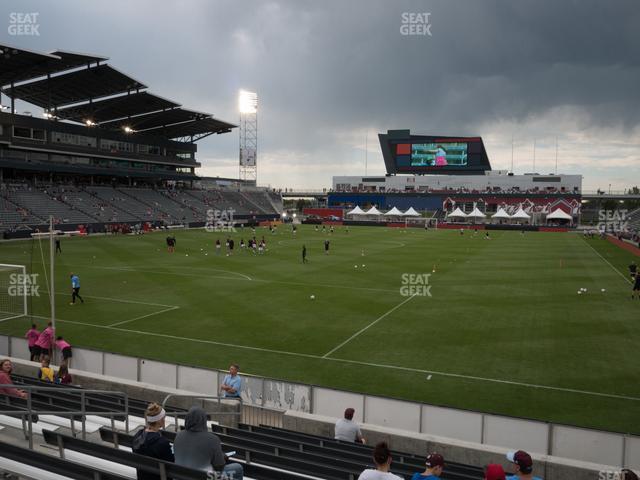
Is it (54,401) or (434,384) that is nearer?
(54,401)

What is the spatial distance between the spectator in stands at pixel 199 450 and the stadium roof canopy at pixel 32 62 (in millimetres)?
58162

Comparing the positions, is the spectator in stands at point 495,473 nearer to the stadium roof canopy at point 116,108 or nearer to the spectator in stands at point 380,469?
the spectator in stands at point 380,469

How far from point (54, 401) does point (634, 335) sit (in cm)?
2073

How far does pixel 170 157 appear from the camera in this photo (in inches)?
3770

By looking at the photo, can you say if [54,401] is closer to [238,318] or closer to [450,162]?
[238,318]

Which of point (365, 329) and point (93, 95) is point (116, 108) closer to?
point (93, 95)

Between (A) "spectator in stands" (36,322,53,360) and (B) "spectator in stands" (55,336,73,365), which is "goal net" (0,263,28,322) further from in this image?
(B) "spectator in stands" (55,336,73,365)

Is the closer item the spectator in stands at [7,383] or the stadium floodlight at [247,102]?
the spectator in stands at [7,383]

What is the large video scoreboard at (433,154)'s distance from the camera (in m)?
122

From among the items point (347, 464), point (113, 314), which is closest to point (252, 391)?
point (347, 464)

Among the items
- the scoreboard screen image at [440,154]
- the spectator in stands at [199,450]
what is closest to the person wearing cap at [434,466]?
the spectator in stands at [199,450]

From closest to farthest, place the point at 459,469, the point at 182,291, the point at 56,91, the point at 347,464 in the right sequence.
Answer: the point at 347,464, the point at 459,469, the point at 182,291, the point at 56,91

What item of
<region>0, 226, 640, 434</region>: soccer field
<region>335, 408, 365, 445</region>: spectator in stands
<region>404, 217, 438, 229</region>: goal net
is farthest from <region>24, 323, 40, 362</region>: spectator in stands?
<region>404, 217, 438, 229</region>: goal net

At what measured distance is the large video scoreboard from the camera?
122 meters
